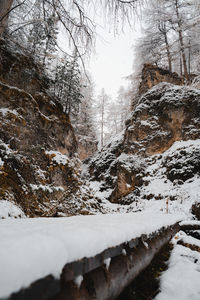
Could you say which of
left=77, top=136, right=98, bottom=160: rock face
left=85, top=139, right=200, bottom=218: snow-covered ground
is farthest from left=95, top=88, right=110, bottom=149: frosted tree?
left=85, top=139, right=200, bottom=218: snow-covered ground

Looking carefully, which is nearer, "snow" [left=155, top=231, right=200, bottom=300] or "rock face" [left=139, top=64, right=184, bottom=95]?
"snow" [left=155, top=231, right=200, bottom=300]

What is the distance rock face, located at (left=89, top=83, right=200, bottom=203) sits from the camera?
10258 mm

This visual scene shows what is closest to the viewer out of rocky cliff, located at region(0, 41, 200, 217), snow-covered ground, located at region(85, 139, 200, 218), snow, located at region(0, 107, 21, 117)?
rocky cliff, located at region(0, 41, 200, 217)

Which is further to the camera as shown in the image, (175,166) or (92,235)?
(175,166)

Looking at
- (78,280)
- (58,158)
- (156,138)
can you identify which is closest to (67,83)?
(156,138)

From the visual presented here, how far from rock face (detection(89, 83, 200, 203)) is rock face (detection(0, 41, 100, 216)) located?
424cm

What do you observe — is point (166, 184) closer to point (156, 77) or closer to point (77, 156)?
point (77, 156)

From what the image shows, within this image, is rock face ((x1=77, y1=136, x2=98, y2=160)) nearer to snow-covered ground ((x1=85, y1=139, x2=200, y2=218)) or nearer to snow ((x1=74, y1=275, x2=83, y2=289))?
snow-covered ground ((x1=85, y1=139, x2=200, y2=218))

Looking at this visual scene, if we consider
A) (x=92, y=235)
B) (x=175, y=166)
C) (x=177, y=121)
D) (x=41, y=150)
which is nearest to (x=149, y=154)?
(x=175, y=166)

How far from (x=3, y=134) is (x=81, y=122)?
70.1 feet

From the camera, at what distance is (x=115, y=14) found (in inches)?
90.7

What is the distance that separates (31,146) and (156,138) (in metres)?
8.90

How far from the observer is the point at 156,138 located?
462 inches

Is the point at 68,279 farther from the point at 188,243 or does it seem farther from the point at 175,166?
the point at 175,166
